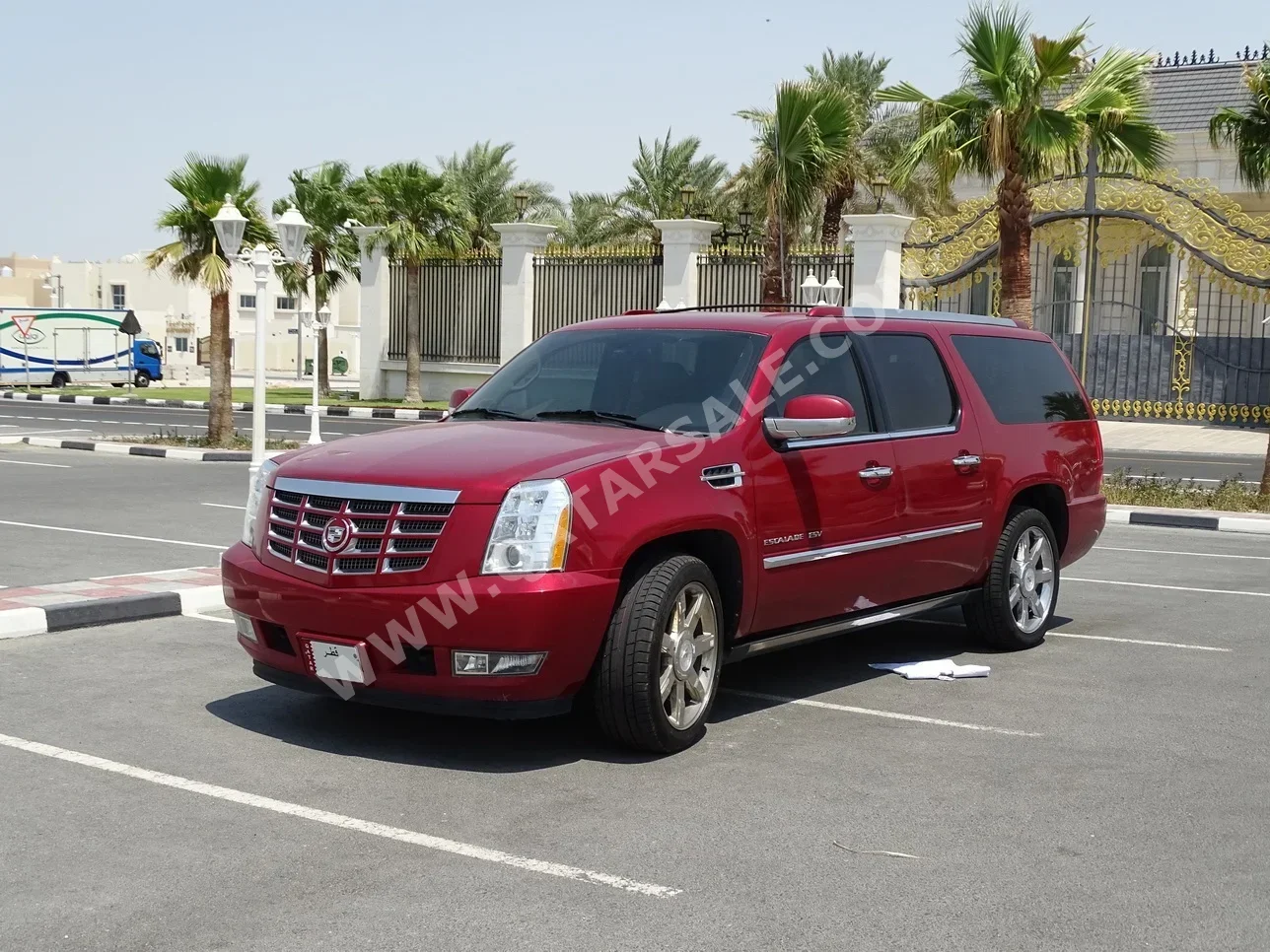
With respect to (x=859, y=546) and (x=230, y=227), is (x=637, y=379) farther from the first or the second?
(x=230, y=227)

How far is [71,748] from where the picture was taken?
5.87m

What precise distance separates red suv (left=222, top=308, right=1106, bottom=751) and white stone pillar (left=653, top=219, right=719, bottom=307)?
933 inches

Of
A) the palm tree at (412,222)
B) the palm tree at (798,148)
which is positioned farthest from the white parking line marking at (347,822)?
the palm tree at (412,222)

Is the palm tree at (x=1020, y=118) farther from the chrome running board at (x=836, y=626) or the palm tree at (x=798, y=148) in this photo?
the chrome running board at (x=836, y=626)

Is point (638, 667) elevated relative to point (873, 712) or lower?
elevated

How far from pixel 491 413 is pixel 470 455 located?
112cm

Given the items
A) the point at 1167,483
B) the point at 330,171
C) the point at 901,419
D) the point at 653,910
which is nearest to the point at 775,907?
the point at 653,910

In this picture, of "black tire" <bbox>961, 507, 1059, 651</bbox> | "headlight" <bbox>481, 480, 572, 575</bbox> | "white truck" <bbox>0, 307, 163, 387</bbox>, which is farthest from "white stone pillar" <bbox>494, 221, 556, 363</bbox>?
"headlight" <bbox>481, 480, 572, 575</bbox>

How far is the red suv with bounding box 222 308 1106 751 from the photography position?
5.55 metres

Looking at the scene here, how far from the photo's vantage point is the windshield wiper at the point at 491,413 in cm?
685

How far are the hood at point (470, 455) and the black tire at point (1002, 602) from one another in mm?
2727

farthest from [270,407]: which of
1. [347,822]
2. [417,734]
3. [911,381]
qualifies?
[347,822]

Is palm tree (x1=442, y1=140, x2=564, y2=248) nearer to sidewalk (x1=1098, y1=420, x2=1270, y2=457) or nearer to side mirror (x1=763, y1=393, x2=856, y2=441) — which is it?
sidewalk (x1=1098, y1=420, x2=1270, y2=457)

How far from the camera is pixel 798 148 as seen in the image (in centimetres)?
2544
